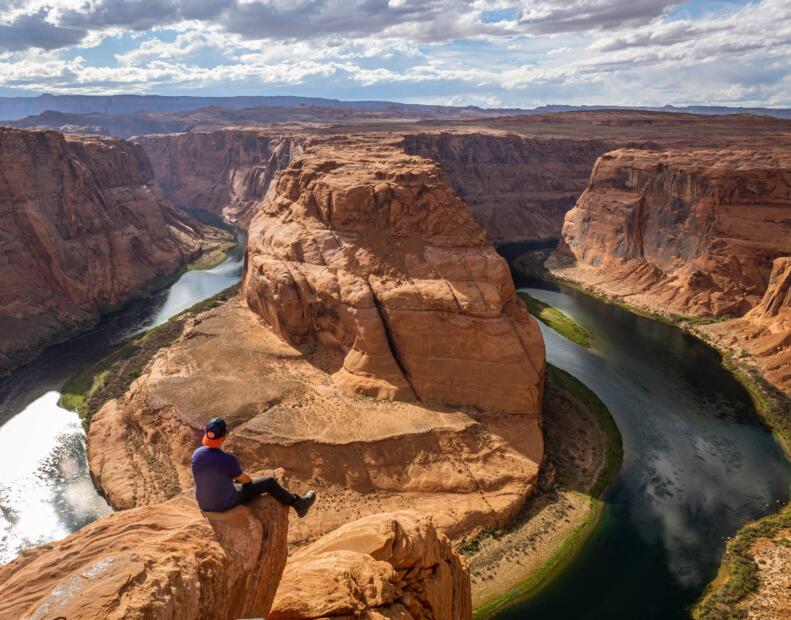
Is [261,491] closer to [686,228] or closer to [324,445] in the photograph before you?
[324,445]

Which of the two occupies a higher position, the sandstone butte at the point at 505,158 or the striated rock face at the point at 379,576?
the sandstone butte at the point at 505,158

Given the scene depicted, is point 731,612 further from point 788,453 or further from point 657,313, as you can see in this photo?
point 657,313

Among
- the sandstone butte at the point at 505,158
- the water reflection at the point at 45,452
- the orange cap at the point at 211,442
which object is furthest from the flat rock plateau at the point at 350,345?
the sandstone butte at the point at 505,158

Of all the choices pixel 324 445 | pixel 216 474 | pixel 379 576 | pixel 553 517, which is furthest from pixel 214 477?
pixel 553 517

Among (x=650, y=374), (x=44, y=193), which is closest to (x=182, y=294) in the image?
(x=44, y=193)

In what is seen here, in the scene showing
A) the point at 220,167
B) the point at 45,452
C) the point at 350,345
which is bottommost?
the point at 45,452

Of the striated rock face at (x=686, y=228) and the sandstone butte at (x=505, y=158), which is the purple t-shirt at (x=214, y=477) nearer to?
the striated rock face at (x=686, y=228)
